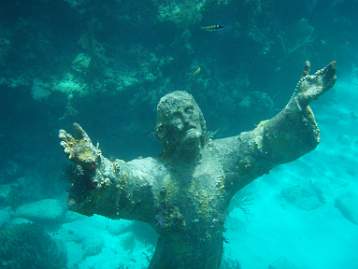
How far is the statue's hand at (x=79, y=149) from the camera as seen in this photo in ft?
14.1

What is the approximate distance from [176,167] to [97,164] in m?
1.74

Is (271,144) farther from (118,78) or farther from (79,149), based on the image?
(118,78)

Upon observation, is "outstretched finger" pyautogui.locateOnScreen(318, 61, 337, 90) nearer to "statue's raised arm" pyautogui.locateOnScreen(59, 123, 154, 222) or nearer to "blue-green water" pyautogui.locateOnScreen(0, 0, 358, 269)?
"statue's raised arm" pyautogui.locateOnScreen(59, 123, 154, 222)

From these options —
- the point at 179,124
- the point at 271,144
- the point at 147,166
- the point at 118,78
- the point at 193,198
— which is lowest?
the point at 193,198

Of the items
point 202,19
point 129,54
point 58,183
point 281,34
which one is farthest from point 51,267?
point 281,34

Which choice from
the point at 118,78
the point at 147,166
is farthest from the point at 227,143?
the point at 118,78

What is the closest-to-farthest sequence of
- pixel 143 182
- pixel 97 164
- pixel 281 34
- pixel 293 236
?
1. pixel 97 164
2. pixel 143 182
3. pixel 281 34
4. pixel 293 236

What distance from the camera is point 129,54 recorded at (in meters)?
10.9

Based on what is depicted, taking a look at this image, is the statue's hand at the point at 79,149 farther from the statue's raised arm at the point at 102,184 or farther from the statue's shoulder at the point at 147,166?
the statue's shoulder at the point at 147,166

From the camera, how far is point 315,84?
549 centimetres

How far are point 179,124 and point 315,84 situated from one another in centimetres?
209

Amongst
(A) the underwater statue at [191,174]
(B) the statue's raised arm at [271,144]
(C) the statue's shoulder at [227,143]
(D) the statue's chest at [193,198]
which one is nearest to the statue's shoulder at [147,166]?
(A) the underwater statue at [191,174]

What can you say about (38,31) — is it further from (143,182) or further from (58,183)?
(143,182)

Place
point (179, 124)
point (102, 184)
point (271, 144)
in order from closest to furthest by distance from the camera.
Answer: point (102, 184) < point (179, 124) < point (271, 144)
